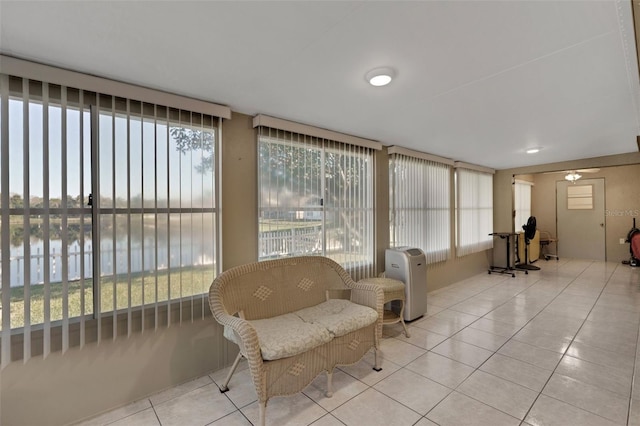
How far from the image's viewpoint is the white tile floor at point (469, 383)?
184 centimetres

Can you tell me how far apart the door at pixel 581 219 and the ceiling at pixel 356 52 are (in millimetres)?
5947

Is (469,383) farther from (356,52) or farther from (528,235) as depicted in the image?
(528,235)

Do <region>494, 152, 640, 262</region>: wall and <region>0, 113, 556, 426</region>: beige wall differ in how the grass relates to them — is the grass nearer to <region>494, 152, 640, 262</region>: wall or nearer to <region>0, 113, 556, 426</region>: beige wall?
<region>0, 113, 556, 426</region>: beige wall

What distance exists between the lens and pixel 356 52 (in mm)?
1650

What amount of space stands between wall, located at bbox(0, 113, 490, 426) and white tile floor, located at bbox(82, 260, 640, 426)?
126mm

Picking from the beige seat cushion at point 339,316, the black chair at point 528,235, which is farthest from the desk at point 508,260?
the beige seat cushion at point 339,316

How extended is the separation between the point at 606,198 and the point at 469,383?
7.91 meters

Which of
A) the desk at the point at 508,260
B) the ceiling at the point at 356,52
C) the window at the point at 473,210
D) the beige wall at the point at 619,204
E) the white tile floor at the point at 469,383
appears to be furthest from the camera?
the beige wall at the point at 619,204

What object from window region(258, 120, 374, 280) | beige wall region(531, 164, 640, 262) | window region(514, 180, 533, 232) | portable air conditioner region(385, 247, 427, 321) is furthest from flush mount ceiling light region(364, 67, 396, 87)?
beige wall region(531, 164, 640, 262)

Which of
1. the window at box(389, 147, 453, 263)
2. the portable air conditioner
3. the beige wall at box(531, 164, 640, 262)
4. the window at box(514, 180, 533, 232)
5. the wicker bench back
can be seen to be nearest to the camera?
the wicker bench back

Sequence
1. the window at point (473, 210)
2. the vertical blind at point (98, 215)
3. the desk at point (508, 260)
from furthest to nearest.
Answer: the desk at point (508, 260) < the window at point (473, 210) < the vertical blind at point (98, 215)

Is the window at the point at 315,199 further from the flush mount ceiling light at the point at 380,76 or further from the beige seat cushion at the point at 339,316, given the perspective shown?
the flush mount ceiling light at the point at 380,76

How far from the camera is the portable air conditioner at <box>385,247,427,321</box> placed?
3354 millimetres

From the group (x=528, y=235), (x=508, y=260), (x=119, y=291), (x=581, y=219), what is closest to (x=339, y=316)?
(x=119, y=291)
